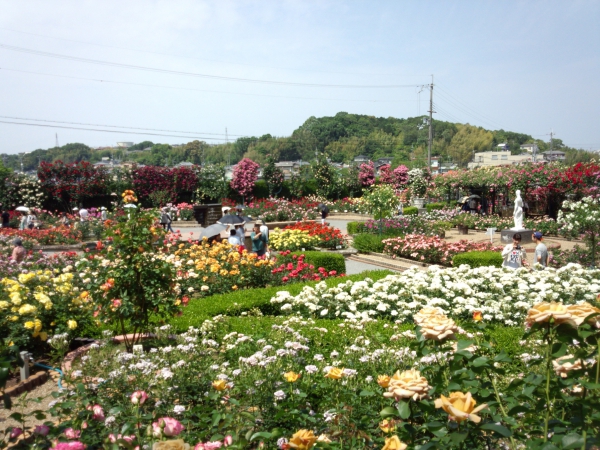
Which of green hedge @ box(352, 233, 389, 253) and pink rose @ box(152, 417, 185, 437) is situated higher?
pink rose @ box(152, 417, 185, 437)

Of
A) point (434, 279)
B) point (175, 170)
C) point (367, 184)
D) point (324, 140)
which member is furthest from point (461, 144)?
point (434, 279)

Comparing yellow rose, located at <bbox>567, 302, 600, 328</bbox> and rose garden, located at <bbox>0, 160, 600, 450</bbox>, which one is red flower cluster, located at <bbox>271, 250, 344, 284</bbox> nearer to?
rose garden, located at <bbox>0, 160, 600, 450</bbox>

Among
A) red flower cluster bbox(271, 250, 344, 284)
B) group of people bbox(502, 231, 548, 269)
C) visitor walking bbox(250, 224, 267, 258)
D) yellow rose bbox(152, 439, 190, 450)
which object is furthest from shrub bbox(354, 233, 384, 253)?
yellow rose bbox(152, 439, 190, 450)

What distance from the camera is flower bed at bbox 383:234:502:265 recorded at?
12.8 metres

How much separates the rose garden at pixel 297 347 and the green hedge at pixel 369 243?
8 centimetres

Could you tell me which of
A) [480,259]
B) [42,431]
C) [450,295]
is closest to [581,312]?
[42,431]

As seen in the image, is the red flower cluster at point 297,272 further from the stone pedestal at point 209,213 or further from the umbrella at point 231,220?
the stone pedestal at point 209,213

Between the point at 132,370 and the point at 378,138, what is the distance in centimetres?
7875

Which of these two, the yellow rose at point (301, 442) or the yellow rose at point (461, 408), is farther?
the yellow rose at point (301, 442)

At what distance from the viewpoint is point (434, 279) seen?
691 centimetres

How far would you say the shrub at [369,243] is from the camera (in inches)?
569

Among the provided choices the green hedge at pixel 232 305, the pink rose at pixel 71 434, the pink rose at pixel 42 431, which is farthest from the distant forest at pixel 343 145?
the pink rose at pixel 42 431

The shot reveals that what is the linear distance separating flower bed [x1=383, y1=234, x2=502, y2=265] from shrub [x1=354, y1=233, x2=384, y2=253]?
2.30 feet

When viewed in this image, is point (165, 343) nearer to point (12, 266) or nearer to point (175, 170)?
point (12, 266)
